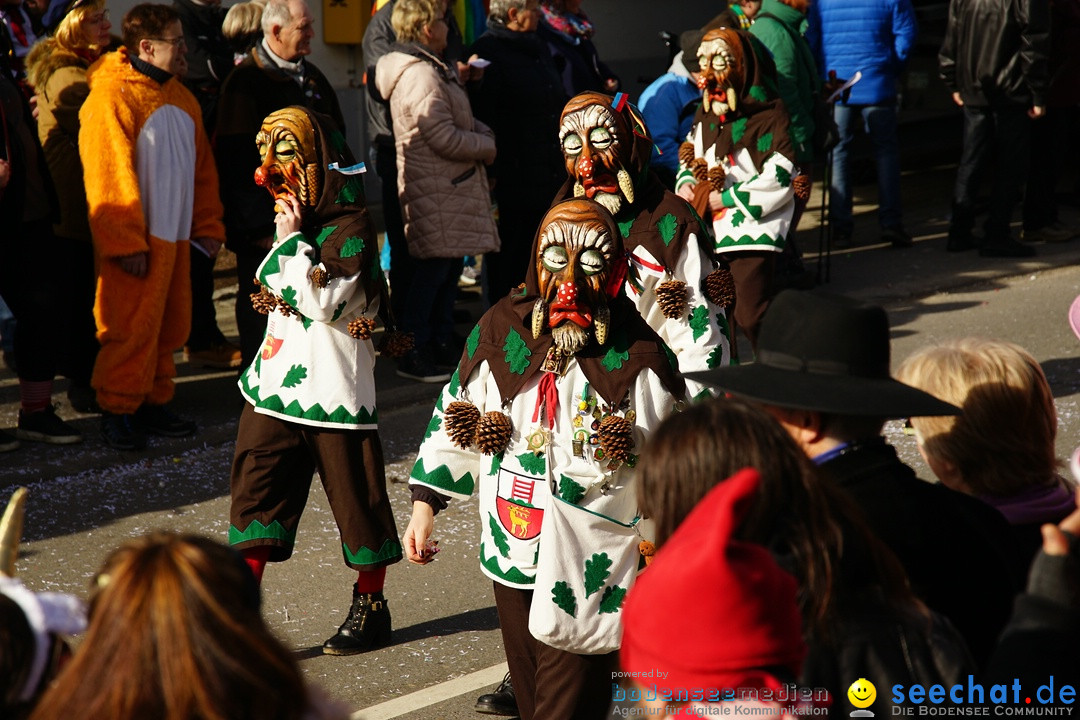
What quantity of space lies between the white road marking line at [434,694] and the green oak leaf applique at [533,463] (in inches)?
44.0

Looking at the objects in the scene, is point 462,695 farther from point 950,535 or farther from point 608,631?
point 950,535

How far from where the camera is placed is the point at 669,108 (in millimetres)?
8891

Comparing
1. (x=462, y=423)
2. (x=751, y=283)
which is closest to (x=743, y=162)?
(x=751, y=283)

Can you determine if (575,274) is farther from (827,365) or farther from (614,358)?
(827,365)

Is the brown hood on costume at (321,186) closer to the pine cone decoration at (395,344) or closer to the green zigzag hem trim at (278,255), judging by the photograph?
the green zigzag hem trim at (278,255)

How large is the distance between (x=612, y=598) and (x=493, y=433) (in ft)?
1.77

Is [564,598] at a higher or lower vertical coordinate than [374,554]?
higher

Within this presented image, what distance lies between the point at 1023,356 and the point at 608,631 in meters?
1.27

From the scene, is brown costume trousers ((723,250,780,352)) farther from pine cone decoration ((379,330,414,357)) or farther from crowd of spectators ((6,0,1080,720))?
pine cone decoration ((379,330,414,357))

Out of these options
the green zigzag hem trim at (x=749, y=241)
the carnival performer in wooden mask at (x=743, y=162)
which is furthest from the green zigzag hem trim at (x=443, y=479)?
the green zigzag hem trim at (x=749, y=241)

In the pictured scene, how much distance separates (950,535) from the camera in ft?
8.32

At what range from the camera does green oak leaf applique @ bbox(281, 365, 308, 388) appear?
4.57 meters

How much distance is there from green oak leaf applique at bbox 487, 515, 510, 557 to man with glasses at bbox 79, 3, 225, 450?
3.35 meters

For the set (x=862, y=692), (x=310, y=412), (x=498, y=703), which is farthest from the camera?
(x=310, y=412)
